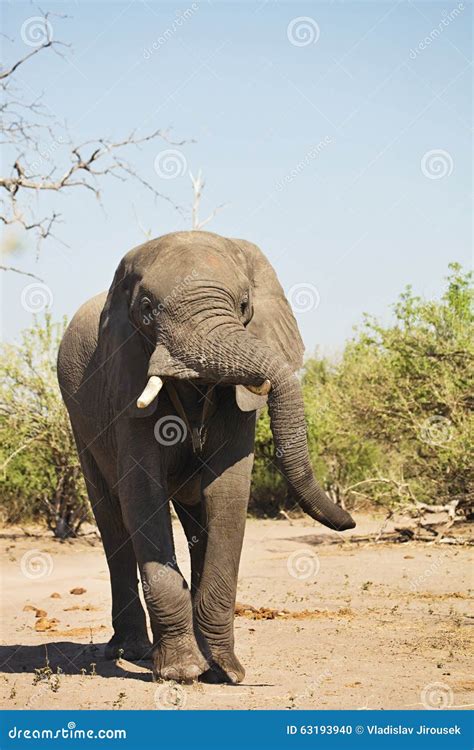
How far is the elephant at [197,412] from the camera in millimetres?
6711

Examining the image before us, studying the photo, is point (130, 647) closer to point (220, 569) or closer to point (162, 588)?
point (220, 569)

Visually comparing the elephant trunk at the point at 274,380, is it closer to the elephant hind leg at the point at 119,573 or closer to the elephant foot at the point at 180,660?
the elephant foot at the point at 180,660

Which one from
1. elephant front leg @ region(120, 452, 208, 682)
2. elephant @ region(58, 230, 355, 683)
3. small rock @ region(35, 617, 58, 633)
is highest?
elephant @ region(58, 230, 355, 683)

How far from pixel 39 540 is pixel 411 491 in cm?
612

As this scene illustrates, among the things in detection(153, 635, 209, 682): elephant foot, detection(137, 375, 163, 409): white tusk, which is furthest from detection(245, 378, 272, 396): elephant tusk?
detection(153, 635, 209, 682): elephant foot

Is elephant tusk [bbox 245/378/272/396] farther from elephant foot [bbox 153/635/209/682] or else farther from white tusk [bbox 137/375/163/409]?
elephant foot [bbox 153/635/209/682]

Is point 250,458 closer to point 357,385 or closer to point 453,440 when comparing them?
point 453,440

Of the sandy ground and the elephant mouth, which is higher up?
the elephant mouth

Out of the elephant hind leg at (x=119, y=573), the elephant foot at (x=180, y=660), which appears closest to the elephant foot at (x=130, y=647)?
the elephant hind leg at (x=119, y=573)

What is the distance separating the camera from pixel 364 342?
20.2 m

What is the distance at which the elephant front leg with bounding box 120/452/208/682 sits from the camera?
7.16 meters

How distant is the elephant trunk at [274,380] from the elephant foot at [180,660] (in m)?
1.26

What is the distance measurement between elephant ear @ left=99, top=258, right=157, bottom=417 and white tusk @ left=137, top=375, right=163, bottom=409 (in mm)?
376

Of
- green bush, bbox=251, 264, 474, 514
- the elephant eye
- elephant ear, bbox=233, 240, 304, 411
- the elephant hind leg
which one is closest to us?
the elephant eye
